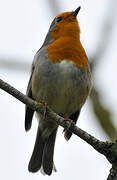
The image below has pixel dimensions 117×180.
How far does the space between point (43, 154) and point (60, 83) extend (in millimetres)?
1410

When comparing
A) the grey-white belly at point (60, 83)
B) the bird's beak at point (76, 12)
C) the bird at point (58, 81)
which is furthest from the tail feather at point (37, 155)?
the bird's beak at point (76, 12)

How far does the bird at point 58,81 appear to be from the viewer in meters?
4.26

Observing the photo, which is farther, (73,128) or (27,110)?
(27,110)

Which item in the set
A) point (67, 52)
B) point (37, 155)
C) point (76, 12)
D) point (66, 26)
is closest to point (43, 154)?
point (37, 155)

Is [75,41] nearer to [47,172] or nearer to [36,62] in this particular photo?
[36,62]

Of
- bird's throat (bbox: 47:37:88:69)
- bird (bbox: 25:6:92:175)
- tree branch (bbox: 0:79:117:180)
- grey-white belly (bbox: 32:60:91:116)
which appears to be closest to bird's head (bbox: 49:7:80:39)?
bird (bbox: 25:6:92:175)

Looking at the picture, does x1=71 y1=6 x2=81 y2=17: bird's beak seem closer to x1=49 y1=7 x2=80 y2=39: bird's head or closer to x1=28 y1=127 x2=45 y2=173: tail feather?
x1=49 y1=7 x2=80 y2=39: bird's head

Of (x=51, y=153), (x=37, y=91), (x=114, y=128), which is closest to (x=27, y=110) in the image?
(x=37, y=91)

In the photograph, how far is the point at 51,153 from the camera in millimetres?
5066

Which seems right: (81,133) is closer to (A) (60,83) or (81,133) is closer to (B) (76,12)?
(A) (60,83)

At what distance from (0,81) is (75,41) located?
1949 mm

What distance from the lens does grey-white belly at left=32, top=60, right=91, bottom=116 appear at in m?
4.24

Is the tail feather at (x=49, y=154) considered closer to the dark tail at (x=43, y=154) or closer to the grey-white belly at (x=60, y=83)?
the dark tail at (x=43, y=154)

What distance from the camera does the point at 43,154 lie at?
5.07m
